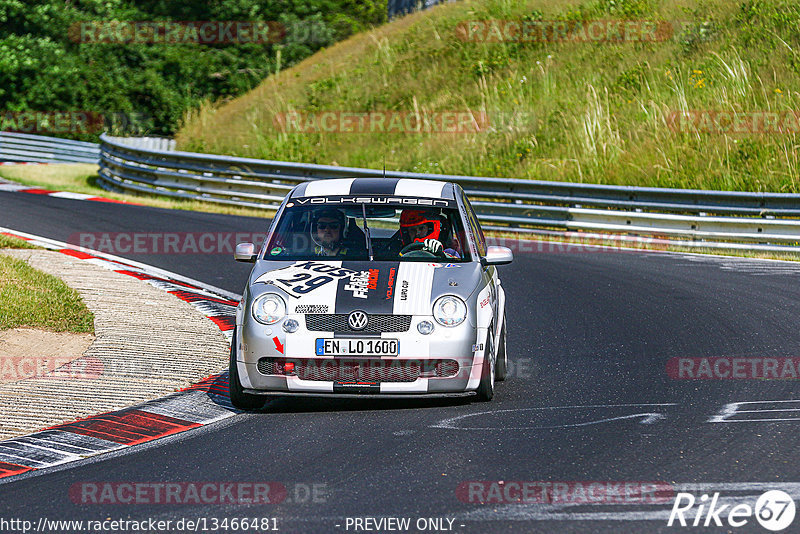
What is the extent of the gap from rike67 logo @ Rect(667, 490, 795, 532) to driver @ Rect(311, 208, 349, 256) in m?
3.69

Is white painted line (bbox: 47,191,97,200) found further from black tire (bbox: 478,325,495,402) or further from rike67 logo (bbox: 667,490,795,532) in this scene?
rike67 logo (bbox: 667,490,795,532)

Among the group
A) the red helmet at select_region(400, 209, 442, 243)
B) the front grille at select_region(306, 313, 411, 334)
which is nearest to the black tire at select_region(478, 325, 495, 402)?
the front grille at select_region(306, 313, 411, 334)

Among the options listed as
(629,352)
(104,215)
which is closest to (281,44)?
(104,215)

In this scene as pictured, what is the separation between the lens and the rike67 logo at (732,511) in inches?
190

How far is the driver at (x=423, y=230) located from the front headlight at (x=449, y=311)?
3.10ft

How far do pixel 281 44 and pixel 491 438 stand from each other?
41468 mm

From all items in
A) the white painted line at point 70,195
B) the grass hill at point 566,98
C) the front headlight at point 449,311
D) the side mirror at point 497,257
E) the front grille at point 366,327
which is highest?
the grass hill at point 566,98

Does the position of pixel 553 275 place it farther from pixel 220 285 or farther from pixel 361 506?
pixel 361 506

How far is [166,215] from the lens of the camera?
1973cm

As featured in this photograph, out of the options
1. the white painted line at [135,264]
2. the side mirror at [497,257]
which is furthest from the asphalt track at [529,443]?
the white painted line at [135,264]

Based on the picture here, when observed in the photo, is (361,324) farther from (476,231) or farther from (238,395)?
(476,231)

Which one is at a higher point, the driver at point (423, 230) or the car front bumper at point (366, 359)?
the driver at point (423, 230)

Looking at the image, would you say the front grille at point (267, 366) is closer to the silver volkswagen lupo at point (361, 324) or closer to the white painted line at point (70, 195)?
the silver volkswagen lupo at point (361, 324)

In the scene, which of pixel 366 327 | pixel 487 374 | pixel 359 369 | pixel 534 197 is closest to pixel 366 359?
pixel 359 369
